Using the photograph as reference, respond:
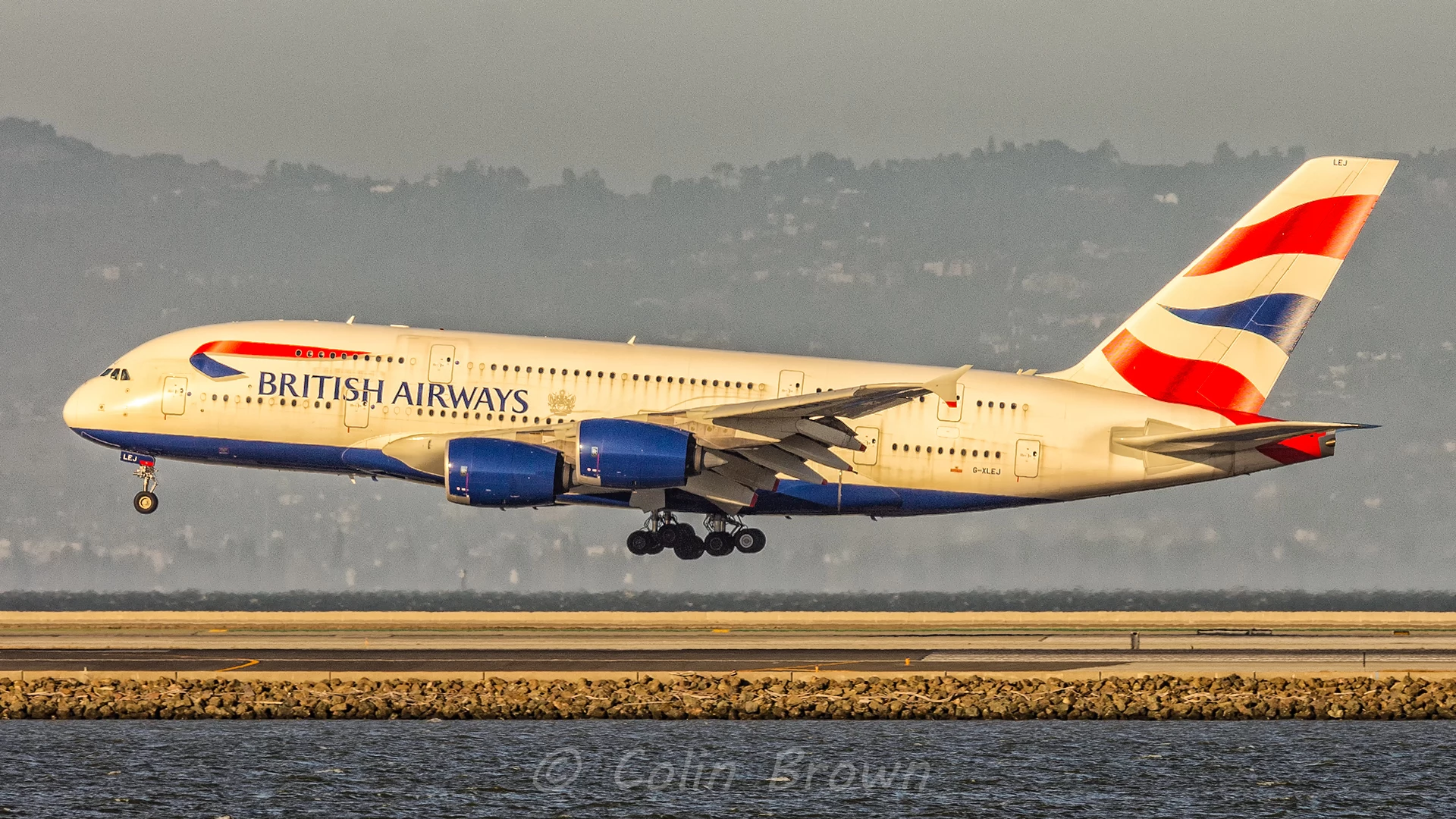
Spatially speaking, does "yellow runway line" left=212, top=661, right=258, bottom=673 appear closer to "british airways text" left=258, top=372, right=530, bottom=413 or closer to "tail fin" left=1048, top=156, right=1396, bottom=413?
"british airways text" left=258, top=372, right=530, bottom=413

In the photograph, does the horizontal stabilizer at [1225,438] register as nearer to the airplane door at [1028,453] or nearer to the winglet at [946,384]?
the airplane door at [1028,453]

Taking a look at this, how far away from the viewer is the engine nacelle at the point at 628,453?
54.7 metres

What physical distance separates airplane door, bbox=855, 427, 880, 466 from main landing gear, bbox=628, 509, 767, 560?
5.40m

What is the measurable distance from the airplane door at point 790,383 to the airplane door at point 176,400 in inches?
677

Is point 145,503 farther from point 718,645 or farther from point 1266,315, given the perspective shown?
point 1266,315

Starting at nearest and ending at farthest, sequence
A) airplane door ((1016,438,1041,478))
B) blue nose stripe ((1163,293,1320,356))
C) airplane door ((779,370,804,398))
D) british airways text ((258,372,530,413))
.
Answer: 1. british airways text ((258,372,530,413))
2. airplane door ((779,370,804,398))
3. airplane door ((1016,438,1041,478))
4. blue nose stripe ((1163,293,1320,356))

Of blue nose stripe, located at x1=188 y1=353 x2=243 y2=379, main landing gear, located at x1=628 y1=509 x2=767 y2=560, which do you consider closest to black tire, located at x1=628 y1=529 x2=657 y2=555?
main landing gear, located at x1=628 y1=509 x2=767 y2=560

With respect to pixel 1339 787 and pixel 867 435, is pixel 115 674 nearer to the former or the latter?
pixel 867 435

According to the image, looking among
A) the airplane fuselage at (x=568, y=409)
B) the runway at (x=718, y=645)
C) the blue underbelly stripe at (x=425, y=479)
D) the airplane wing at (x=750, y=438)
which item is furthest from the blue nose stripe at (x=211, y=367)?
the runway at (x=718, y=645)

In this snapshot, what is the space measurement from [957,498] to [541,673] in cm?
1532

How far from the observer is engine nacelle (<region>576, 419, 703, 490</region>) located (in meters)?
54.7

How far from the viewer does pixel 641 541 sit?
61.8 meters

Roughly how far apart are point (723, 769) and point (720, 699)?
2.56m

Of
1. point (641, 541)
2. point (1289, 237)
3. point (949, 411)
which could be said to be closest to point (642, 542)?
point (641, 541)
